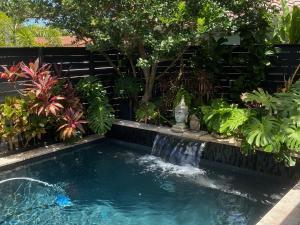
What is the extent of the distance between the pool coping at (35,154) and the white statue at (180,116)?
2.31 m

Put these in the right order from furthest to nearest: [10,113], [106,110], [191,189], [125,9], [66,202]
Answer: [106,110], [125,9], [10,113], [191,189], [66,202]

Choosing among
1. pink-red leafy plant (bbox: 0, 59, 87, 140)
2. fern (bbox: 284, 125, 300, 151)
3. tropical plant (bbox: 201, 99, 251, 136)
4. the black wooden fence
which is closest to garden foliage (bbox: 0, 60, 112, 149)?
pink-red leafy plant (bbox: 0, 59, 87, 140)

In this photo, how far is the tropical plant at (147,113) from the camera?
999cm

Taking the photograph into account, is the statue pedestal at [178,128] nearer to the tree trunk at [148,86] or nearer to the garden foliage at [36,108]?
the tree trunk at [148,86]

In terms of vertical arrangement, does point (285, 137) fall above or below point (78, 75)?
below

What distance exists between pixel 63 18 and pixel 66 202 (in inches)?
194

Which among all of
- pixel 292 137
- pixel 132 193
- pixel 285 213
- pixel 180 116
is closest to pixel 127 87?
pixel 180 116

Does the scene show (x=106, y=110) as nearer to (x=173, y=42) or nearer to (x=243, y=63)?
(x=173, y=42)

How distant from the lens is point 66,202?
629cm

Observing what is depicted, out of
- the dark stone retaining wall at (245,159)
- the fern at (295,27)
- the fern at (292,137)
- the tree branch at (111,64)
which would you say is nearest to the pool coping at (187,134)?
the dark stone retaining wall at (245,159)

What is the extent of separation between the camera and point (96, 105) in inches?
382

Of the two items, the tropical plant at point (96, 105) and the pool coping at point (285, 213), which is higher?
the tropical plant at point (96, 105)

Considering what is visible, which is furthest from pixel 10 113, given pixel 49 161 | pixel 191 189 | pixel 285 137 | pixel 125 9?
pixel 285 137

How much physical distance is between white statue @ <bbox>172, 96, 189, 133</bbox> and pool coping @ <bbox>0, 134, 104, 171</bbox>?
231 centimetres
